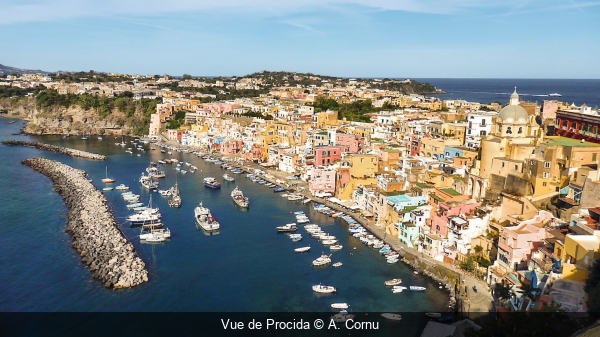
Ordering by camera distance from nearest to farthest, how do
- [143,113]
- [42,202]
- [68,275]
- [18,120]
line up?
[68,275]
[42,202]
[143,113]
[18,120]

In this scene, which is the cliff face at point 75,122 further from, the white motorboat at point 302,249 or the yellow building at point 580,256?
the yellow building at point 580,256

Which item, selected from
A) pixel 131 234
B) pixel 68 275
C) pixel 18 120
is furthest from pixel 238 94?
pixel 68 275

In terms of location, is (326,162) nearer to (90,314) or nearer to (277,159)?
(277,159)

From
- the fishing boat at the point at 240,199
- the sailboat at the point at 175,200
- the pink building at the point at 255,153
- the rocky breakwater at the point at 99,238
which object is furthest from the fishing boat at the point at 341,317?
the pink building at the point at 255,153

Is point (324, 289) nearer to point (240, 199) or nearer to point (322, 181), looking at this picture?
point (240, 199)

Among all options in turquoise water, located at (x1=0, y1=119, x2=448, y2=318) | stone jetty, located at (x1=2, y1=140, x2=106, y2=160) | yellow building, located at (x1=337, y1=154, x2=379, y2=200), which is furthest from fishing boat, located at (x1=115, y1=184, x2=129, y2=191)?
yellow building, located at (x1=337, y1=154, x2=379, y2=200)

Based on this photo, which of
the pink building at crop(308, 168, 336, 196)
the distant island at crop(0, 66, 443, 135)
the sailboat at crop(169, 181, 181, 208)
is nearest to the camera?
the sailboat at crop(169, 181, 181, 208)

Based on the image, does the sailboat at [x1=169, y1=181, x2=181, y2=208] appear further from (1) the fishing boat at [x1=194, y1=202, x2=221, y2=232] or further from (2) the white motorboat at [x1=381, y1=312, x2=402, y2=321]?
(2) the white motorboat at [x1=381, y1=312, x2=402, y2=321]

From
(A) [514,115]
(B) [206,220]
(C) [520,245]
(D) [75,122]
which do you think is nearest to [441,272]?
(C) [520,245]
